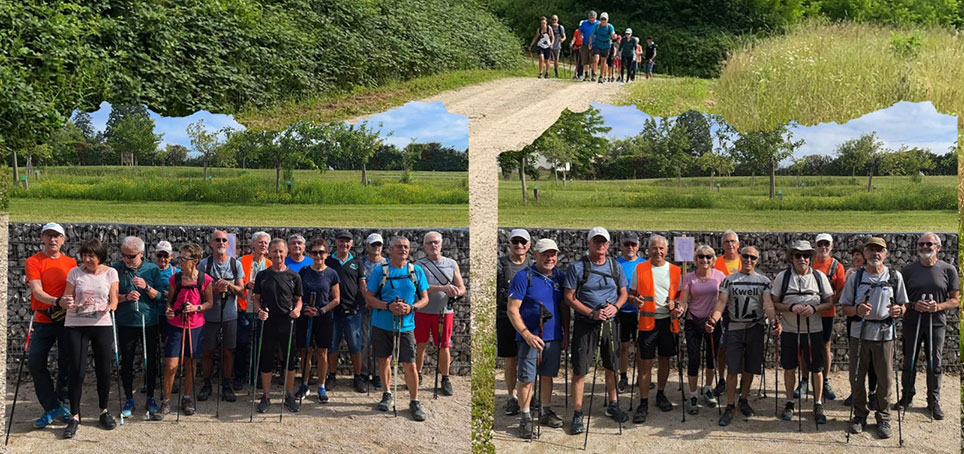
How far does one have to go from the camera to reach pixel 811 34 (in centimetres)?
2355

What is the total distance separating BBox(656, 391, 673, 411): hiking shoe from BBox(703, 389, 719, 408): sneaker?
0.88 feet

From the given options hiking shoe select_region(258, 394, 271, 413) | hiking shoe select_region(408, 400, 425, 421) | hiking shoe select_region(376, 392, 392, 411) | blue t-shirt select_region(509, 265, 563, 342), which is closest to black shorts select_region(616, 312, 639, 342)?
blue t-shirt select_region(509, 265, 563, 342)

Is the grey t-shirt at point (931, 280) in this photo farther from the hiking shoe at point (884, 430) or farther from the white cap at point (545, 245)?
the white cap at point (545, 245)

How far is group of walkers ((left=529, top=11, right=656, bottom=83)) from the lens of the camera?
20453 millimetres

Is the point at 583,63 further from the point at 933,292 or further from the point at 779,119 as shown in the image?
the point at 933,292

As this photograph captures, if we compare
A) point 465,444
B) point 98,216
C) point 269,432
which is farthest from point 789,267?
point 98,216

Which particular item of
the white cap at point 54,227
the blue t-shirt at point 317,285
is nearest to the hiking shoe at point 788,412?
the blue t-shirt at point 317,285

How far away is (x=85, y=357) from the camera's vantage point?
7062mm

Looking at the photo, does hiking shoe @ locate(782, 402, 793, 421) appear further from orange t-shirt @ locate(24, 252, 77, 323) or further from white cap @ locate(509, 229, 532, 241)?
orange t-shirt @ locate(24, 252, 77, 323)

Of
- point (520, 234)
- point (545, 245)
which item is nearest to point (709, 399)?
point (545, 245)

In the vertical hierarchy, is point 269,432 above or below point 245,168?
below

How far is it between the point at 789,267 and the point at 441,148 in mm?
2634

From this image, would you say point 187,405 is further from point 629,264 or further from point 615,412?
point 629,264

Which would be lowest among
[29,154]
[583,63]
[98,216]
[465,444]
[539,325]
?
[465,444]
